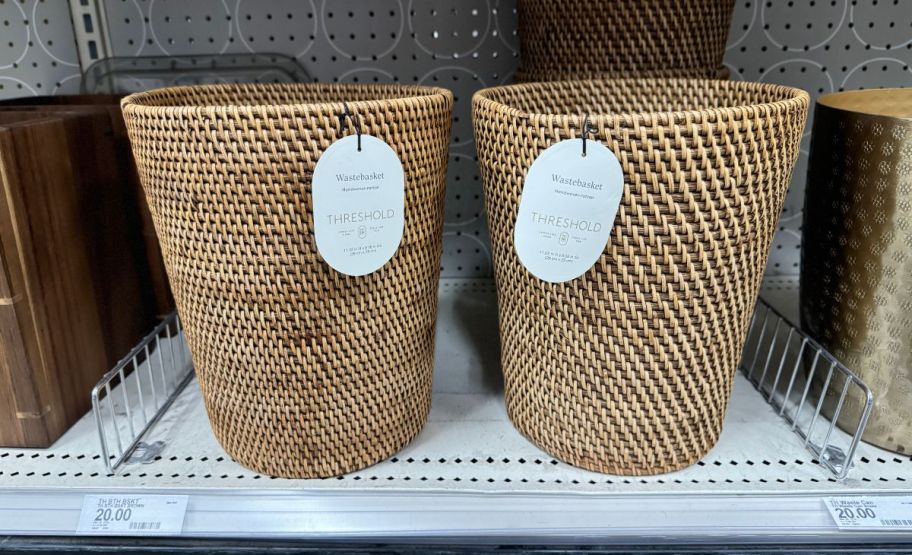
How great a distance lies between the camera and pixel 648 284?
51 cm

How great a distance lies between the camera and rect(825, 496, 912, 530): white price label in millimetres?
531

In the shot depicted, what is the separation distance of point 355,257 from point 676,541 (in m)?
0.37

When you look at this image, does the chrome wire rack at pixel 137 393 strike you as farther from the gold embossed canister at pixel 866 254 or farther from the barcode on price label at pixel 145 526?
the gold embossed canister at pixel 866 254

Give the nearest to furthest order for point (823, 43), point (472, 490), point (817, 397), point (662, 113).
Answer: point (662, 113) < point (472, 490) < point (817, 397) < point (823, 43)

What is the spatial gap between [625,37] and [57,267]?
660 mm

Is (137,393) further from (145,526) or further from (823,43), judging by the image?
(823,43)

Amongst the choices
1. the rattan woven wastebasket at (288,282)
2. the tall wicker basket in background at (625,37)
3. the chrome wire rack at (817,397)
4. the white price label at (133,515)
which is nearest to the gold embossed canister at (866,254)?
the chrome wire rack at (817,397)

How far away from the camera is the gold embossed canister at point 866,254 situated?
0.55 meters

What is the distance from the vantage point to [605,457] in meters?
0.60

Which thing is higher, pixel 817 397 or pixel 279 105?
pixel 279 105

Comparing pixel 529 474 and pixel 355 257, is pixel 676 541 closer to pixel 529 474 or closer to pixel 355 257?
pixel 529 474

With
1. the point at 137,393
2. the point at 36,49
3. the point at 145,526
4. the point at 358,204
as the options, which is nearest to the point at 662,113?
the point at 358,204

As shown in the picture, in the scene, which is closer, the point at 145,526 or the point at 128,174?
the point at 145,526

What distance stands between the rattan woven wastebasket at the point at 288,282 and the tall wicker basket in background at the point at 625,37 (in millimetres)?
186
